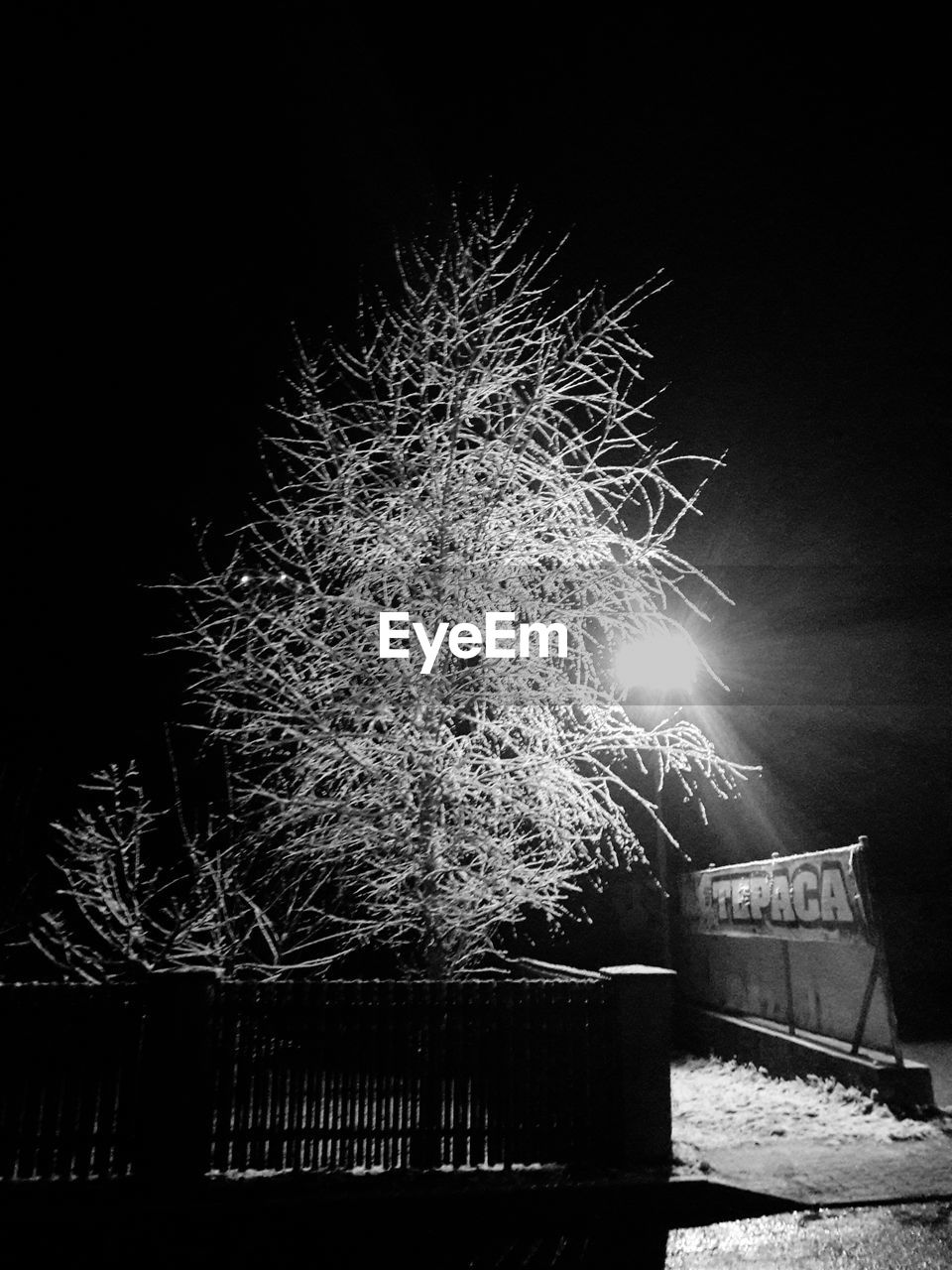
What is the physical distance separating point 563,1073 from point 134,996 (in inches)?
137

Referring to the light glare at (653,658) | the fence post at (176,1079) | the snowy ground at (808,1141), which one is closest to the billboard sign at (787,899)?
the snowy ground at (808,1141)

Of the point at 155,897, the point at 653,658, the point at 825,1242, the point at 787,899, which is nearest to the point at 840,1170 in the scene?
the point at 825,1242

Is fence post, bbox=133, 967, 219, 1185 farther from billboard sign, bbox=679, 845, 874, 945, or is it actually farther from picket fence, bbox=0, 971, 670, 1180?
billboard sign, bbox=679, 845, 874, 945

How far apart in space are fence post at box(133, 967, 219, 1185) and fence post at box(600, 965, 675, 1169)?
3.19 meters

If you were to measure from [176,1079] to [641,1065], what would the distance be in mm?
3632

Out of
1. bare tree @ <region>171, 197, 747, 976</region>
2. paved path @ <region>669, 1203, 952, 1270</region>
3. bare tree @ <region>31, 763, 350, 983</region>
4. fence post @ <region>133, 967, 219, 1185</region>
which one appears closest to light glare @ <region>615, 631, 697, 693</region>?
bare tree @ <region>171, 197, 747, 976</region>

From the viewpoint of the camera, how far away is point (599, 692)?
898 centimetres

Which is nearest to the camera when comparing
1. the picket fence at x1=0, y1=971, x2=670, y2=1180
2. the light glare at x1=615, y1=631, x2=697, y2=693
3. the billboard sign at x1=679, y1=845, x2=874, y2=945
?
the picket fence at x1=0, y1=971, x2=670, y2=1180

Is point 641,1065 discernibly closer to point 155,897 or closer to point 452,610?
point 452,610

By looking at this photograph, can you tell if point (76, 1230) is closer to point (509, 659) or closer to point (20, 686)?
point (509, 659)

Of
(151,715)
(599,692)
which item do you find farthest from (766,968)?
(151,715)

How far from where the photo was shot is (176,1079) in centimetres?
696

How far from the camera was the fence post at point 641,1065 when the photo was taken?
23.6ft

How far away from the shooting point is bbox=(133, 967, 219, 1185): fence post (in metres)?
Answer: 6.80
